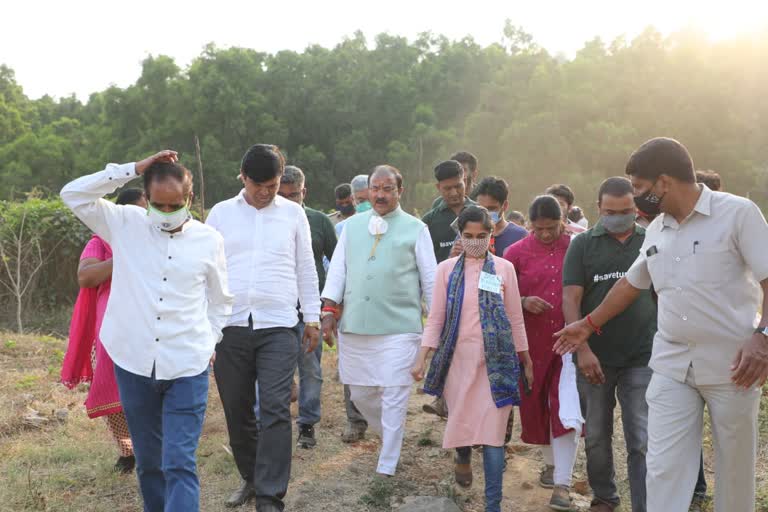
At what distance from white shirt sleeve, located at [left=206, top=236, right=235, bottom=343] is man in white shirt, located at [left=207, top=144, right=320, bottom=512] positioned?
631 mm

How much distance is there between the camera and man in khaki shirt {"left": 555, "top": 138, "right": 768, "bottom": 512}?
12.3 ft

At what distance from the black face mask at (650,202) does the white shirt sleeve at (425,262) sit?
82.5 inches

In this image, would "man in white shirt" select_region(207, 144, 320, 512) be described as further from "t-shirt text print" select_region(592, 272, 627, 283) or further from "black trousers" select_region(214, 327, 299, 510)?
"t-shirt text print" select_region(592, 272, 627, 283)

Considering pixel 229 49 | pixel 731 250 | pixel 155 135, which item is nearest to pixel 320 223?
pixel 731 250

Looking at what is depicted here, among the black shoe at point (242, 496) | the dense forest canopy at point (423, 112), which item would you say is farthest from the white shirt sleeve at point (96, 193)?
the dense forest canopy at point (423, 112)

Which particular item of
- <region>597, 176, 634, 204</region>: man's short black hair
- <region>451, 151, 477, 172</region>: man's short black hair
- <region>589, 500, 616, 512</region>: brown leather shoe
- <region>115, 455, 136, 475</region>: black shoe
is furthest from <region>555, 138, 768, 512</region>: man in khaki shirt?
<region>115, 455, 136, 475</region>: black shoe

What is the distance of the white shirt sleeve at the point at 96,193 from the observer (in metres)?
3.90

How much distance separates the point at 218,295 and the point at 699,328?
243cm

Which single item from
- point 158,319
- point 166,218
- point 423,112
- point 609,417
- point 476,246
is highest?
point 423,112

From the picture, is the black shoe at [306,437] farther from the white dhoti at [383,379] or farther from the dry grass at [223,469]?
the white dhoti at [383,379]

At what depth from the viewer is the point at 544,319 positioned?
5.62 metres

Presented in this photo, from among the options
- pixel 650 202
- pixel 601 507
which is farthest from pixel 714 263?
pixel 601 507

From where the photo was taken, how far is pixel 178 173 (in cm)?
412

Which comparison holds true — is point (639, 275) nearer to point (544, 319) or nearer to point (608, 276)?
point (608, 276)
